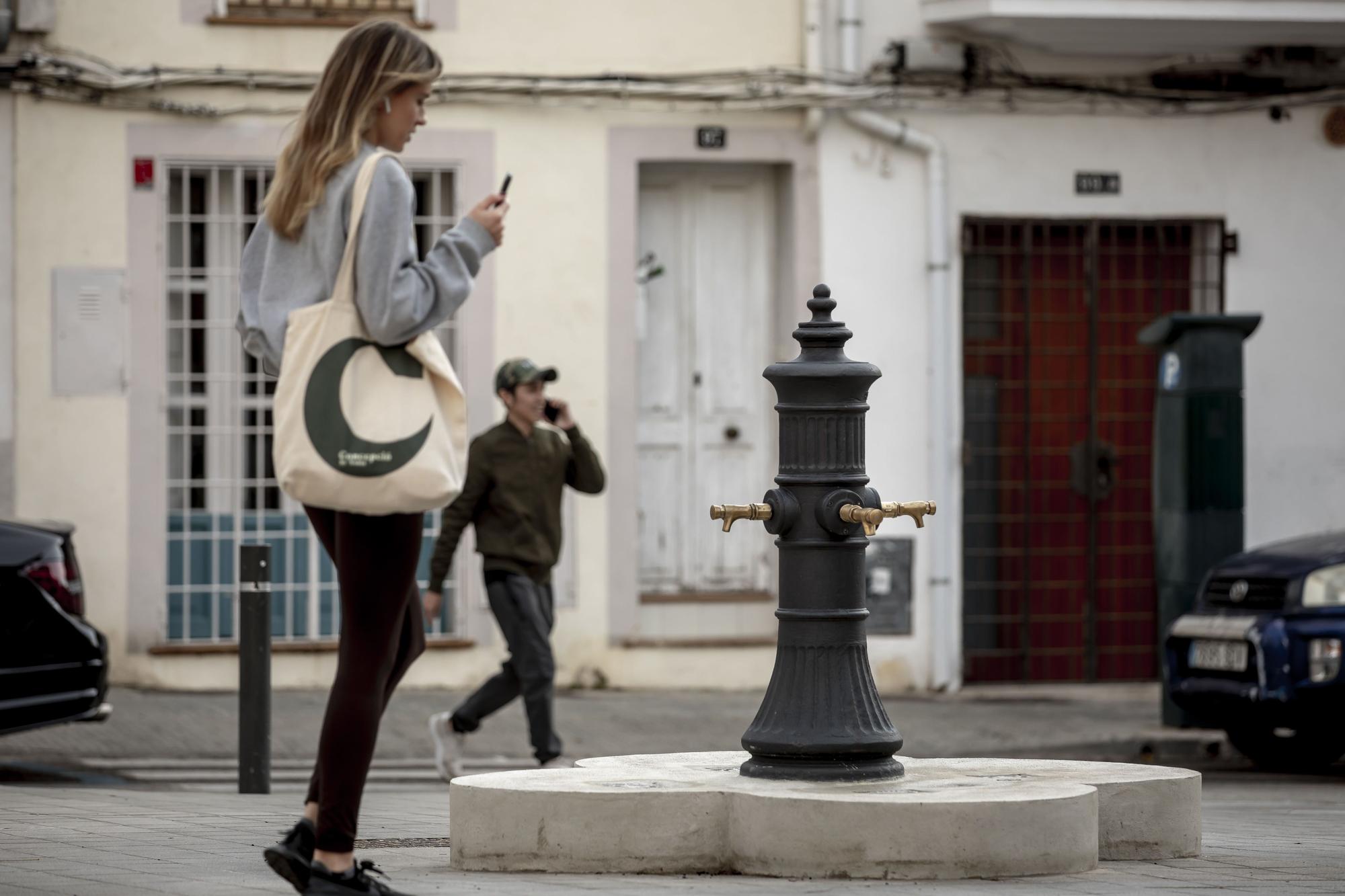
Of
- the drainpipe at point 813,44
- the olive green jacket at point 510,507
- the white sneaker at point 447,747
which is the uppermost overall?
the drainpipe at point 813,44

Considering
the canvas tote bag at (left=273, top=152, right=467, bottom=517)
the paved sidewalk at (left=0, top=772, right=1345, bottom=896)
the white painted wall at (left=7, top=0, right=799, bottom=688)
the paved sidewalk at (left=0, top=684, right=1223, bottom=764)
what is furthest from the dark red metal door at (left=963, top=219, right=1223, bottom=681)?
the canvas tote bag at (left=273, top=152, right=467, bottom=517)

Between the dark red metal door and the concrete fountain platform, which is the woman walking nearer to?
the concrete fountain platform

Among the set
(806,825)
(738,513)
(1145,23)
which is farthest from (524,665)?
(1145,23)

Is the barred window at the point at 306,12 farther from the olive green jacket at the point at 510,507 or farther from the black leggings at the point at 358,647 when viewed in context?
the black leggings at the point at 358,647

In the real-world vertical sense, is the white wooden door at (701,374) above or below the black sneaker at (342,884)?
above

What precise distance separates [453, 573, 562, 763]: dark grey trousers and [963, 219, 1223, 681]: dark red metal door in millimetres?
5421

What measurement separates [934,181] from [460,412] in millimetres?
10057

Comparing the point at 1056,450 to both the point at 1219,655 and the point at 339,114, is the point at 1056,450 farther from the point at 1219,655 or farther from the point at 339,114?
the point at 339,114

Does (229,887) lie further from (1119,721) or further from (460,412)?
(1119,721)

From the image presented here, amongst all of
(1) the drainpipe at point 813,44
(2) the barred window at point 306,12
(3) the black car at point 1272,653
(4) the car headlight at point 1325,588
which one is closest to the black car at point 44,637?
(3) the black car at point 1272,653

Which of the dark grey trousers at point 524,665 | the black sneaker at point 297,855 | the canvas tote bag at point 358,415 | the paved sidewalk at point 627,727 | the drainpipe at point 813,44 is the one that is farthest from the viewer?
the drainpipe at point 813,44

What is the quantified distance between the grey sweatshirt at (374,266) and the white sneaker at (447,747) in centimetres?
540

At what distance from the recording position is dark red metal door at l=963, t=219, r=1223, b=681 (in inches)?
591

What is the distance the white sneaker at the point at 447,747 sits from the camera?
33.9 feet
